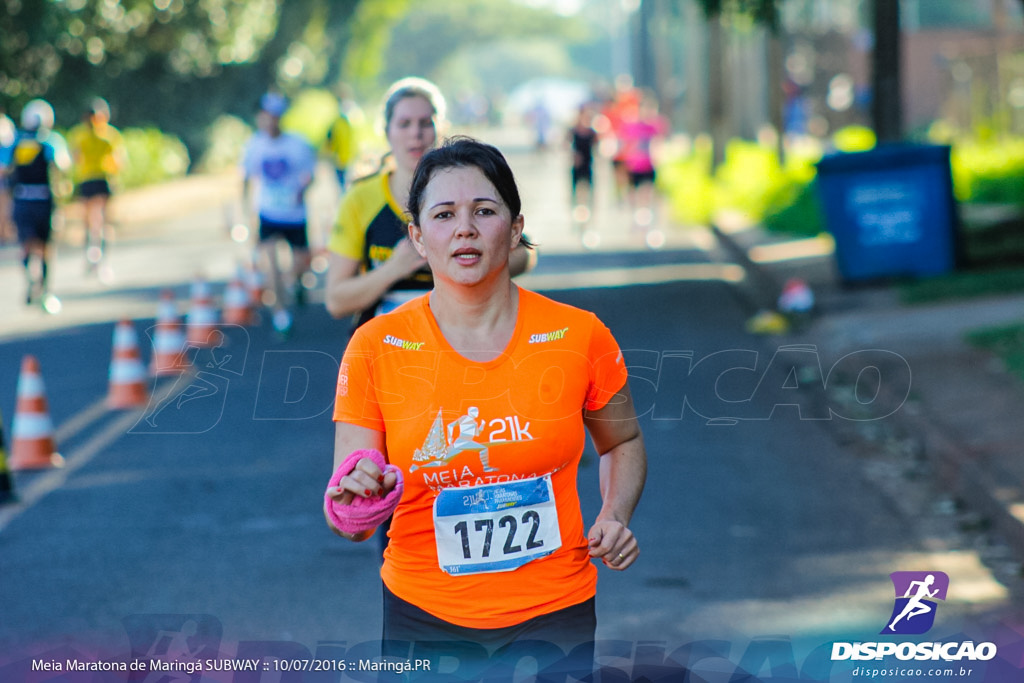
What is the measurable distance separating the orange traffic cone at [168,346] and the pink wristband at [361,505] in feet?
29.5

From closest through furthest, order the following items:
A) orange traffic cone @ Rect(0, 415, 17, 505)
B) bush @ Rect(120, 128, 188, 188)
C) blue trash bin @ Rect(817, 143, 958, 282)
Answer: orange traffic cone @ Rect(0, 415, 17, 505), blue trash bin @ Rect(817, 143, 958, 282), bush @ Rect(120, 128, 188, 188)

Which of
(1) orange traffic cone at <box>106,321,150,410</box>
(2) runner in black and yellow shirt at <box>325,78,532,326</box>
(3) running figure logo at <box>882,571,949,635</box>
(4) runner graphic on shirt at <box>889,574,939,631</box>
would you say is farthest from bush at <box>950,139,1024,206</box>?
(2) runner in black and yellow shirt at <box>325,78,532,326</box>

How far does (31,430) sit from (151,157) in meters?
32.1

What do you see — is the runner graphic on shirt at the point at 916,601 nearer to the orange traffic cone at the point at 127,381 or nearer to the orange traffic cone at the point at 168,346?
the orange traffic cone at the point at 127,381

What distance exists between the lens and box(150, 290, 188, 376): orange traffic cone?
39.3 ft

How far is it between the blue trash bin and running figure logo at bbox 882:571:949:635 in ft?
29.0

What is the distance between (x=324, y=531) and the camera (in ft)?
24.3

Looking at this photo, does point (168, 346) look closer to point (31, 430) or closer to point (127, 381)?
point (127, 381)

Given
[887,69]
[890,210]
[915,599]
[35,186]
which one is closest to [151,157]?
[35,186]

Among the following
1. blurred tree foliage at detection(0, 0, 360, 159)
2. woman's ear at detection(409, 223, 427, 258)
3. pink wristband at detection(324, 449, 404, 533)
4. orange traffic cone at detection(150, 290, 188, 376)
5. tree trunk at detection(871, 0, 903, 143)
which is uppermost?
blurred tree foliage at detection(0, 0, 360, 159)

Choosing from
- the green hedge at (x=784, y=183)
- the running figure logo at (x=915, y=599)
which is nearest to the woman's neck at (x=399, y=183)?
the running figure logo at (x=915, y=599)

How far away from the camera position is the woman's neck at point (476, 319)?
11.1 ft

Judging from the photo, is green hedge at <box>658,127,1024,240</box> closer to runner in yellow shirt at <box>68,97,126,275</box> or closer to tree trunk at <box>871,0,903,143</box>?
tree trunk at <box>871,0,903,143</box>

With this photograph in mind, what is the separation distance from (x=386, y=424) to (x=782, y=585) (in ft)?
11.0
